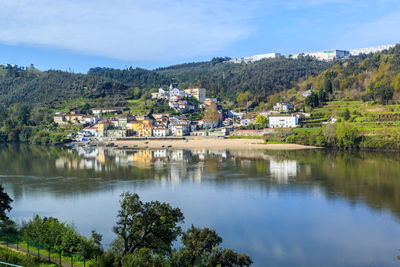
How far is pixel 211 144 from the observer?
4219 centimetres

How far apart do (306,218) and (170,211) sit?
7.13 meters

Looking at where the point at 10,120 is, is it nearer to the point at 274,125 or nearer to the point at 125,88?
the point at 125,88

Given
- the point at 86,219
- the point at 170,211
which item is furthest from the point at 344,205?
the point at 86,219

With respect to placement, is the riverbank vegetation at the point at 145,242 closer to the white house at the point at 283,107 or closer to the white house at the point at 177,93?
the white house at the point at 283,107

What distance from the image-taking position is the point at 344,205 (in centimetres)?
1611

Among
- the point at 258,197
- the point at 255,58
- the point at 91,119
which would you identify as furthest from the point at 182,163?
the point at 255,58

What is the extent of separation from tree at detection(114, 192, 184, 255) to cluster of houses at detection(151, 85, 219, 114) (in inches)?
1967

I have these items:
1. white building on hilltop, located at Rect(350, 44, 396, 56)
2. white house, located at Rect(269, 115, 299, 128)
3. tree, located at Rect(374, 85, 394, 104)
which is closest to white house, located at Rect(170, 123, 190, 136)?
white house, located at Rect(269, 115, 299, 128)

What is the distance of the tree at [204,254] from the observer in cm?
888

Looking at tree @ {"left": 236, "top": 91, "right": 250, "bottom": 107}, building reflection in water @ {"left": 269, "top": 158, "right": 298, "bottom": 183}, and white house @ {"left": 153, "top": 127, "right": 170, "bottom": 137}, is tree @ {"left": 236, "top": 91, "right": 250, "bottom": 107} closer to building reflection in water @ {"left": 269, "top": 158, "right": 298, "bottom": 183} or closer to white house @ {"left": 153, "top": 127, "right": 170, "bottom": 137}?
white house @ {"left": 153, "top": 127, "right": 170, "bottom": 137}

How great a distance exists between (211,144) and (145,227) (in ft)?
109

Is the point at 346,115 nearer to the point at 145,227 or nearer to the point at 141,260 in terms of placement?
the point at 145,227

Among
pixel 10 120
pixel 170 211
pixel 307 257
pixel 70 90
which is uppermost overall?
pixel 70 90

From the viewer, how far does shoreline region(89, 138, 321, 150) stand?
127 ft
